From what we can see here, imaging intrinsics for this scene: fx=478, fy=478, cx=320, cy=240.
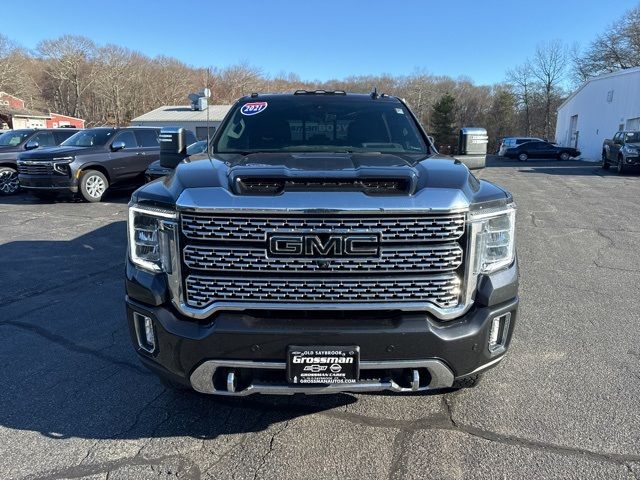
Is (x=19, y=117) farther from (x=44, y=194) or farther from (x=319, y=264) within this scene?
(x=319, y=264)

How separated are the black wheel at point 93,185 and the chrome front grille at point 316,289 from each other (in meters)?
10.8

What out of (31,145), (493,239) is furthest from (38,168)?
(493,239)

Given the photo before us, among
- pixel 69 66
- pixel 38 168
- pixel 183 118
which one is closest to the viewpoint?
pixel 38 168

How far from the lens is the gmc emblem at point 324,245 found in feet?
7.44

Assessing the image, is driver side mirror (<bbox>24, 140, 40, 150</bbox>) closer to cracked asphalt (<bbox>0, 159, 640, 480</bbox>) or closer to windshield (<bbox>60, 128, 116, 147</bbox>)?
windshield (<bbox>60, 128, 116, 147</bbox>)

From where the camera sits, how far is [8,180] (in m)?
13.3

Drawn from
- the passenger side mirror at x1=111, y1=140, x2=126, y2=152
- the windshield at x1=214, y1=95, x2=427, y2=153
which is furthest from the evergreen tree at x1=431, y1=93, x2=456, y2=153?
the windshield at x1=214, y1=95, x2=427, y2=153

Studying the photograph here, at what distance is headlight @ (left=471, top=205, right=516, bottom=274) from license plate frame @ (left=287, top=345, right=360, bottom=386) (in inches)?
30.5

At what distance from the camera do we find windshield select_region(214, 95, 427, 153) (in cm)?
374

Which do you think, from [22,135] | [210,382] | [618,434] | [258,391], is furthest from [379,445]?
[22,135]

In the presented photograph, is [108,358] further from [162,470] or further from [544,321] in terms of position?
[544,321]

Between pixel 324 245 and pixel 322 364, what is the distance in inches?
22.4

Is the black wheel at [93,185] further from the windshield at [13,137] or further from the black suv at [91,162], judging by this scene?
the windshield at [13,137]

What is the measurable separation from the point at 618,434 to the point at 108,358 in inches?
137
